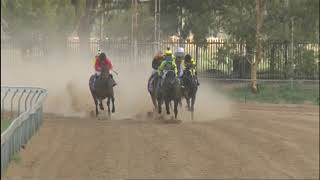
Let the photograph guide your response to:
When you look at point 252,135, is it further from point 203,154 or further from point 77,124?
point 77,124

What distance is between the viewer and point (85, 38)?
32.5 m

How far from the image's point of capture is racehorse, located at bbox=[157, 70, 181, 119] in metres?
16.5

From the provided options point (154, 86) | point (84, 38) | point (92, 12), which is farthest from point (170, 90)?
point (92, 12)

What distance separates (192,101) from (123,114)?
259 cm

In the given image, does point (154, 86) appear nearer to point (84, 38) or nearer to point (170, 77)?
point (170, 77)

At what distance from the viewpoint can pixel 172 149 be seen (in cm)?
1222

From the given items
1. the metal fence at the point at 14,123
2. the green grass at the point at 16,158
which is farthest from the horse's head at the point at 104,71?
the green grass at the point at 16,158

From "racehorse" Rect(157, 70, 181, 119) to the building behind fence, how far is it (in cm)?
646

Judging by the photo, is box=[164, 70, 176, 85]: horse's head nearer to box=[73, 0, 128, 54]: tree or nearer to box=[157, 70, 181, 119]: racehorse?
box=[157, 70, 181, 119]: racehorse

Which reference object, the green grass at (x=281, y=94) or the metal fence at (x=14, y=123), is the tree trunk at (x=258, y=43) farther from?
the metal fence at (x=14, y=123)

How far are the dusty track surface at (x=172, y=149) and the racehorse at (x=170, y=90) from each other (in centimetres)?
64

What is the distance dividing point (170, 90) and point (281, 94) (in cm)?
764

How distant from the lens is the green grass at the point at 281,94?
71.4 ft

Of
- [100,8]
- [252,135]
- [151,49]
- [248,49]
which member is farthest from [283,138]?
[100,8]
